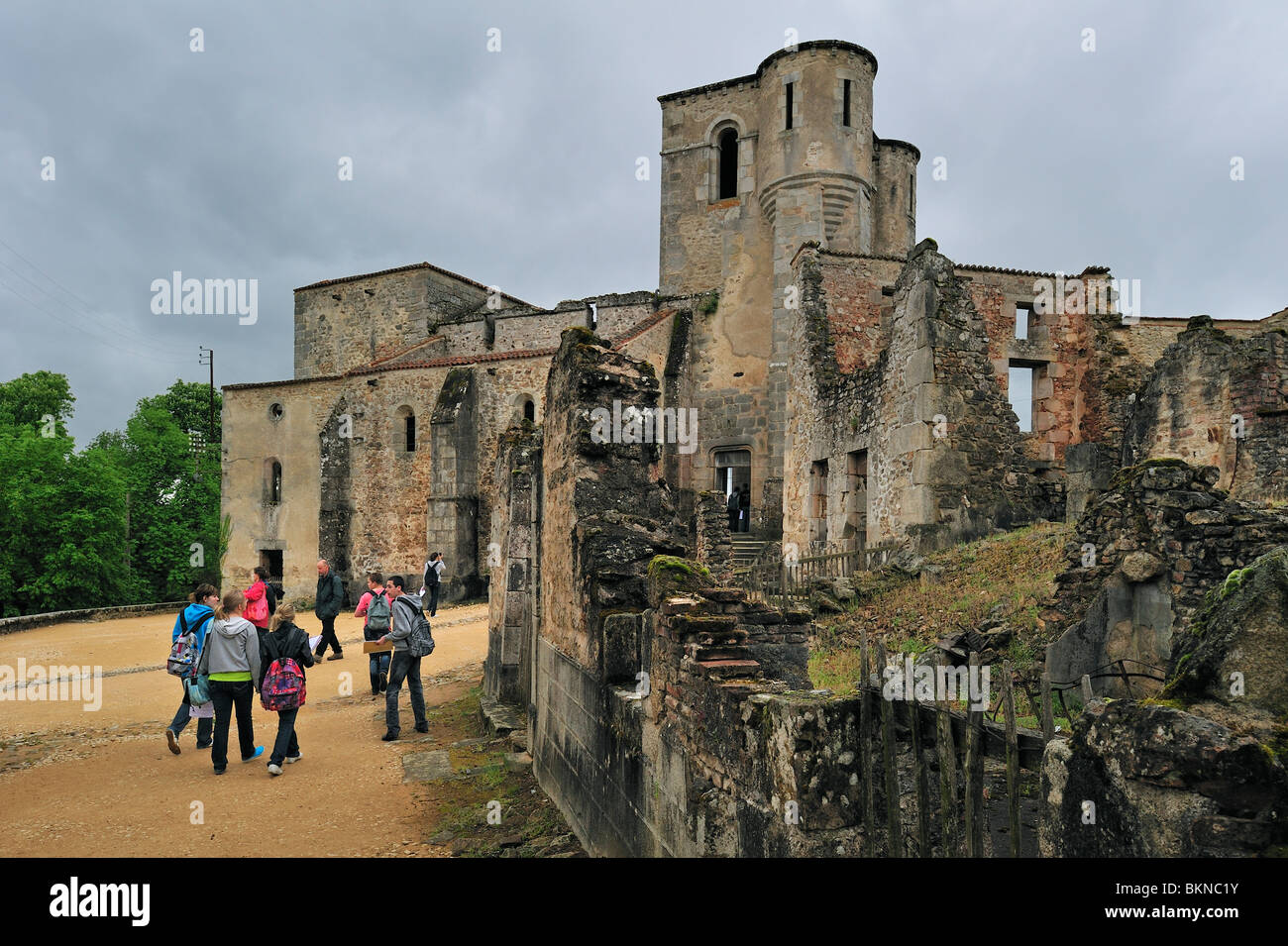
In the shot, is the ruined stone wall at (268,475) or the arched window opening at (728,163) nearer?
the arched window opening at (728,163)

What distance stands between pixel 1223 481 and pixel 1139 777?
1201 cm

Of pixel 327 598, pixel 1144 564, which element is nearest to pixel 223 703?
pixel 327 598

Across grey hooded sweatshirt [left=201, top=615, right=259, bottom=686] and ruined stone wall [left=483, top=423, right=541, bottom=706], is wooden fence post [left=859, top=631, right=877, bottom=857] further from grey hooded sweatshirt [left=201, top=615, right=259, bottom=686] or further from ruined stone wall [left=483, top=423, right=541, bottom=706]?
grey hooded sweatshirt [left=201, top=615, right=259, bottom=686]

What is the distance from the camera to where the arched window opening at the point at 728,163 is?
27.5 m

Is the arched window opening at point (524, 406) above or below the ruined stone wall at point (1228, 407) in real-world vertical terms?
above

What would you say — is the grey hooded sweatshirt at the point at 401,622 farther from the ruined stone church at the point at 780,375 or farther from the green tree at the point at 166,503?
the green tree at the point at 166,503

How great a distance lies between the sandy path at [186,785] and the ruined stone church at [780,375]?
8.28m

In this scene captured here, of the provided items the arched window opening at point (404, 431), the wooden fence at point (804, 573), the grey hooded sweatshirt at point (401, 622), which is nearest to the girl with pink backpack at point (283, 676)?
the grey hooded sweatshirt at point (401, 622)

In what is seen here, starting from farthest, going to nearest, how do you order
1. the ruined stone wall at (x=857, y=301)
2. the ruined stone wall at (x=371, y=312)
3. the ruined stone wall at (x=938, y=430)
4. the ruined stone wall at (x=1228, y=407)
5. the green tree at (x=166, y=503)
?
the green tree at (x=166, y=503)
the ruined stone wall at (x=371, y=312)
the ruined stone wall at (x=857, y=301)
the ruined stone wall at (x=938, y=430)
the ruined stone wall at (x=1228, y=407)

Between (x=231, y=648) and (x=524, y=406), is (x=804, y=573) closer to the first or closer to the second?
(x=231, y=648)

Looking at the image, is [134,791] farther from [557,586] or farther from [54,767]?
[557,586]

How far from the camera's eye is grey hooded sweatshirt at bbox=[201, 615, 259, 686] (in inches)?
296

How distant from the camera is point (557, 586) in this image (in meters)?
7.48
